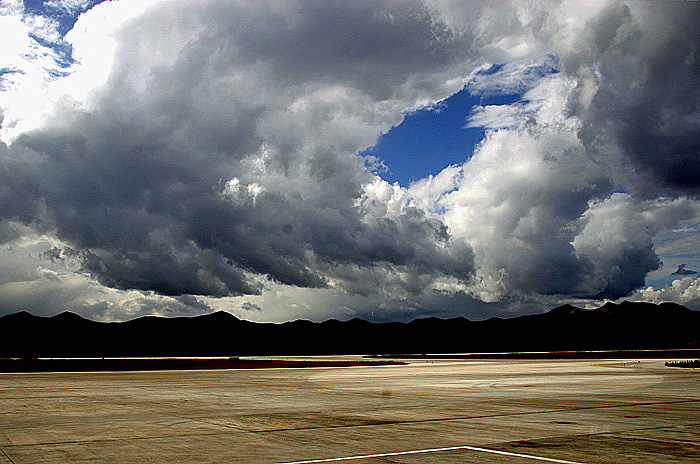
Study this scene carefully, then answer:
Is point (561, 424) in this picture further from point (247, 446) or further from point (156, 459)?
point (156, 459)

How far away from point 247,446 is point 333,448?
1.88 metres

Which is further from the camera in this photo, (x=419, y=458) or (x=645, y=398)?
(x=645, y=398)

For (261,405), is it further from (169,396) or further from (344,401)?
(169,396)

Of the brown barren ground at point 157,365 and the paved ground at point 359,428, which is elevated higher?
the paved ground at point 359,428

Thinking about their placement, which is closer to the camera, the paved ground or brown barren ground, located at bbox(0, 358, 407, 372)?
the paved ground

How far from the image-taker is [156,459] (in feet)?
38.2

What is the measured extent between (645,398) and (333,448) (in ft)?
53.0

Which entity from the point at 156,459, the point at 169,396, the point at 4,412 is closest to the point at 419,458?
Result: the point at 156,459

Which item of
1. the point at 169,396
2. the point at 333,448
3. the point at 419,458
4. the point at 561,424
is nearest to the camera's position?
the point at 419,458

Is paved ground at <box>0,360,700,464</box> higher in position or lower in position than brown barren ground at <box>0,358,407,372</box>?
higher

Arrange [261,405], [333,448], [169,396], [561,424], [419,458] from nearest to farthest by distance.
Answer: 1. [419,458]
2. [333,448]
3. [561,424]
4. [261,405]
5. [169,396]

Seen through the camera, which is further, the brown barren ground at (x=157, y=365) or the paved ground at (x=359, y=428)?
the brown barren ground at (x=157, y=365)

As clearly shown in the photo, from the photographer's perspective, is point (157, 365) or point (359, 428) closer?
point (359, 428)

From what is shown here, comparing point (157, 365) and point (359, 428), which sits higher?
point (359, 428)
